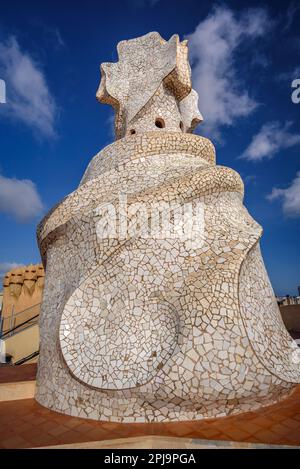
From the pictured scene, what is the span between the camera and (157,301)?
3836mm

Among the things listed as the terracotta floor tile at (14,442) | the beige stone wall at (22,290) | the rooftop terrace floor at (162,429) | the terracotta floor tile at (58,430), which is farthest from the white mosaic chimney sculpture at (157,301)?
the beige stone wall at (22,290)

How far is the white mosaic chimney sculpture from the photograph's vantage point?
3.38 meters

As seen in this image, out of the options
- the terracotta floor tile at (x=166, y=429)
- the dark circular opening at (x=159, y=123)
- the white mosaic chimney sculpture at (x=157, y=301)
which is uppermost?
the dark circular opening at (x=159, y=123)

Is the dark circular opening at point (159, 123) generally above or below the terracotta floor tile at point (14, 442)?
above

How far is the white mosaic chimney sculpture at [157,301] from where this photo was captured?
338 cm

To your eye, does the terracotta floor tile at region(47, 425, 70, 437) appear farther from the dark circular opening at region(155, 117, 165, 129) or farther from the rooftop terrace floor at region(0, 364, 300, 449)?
the dark circular opening at region(155, 117, 165, 129)

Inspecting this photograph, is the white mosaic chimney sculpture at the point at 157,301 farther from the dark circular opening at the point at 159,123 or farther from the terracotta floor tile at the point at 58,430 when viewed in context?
the dark circular opening at the point at 159,123

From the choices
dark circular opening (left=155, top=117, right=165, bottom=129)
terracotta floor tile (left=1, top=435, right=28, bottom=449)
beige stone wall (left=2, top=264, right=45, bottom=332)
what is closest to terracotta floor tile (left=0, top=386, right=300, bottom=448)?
terracotta floor tile (left=1, top=435, right=28, bottom=449)

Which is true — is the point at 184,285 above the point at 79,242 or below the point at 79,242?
below

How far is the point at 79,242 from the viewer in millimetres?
4480

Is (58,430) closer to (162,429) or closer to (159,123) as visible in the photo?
(162,429)
